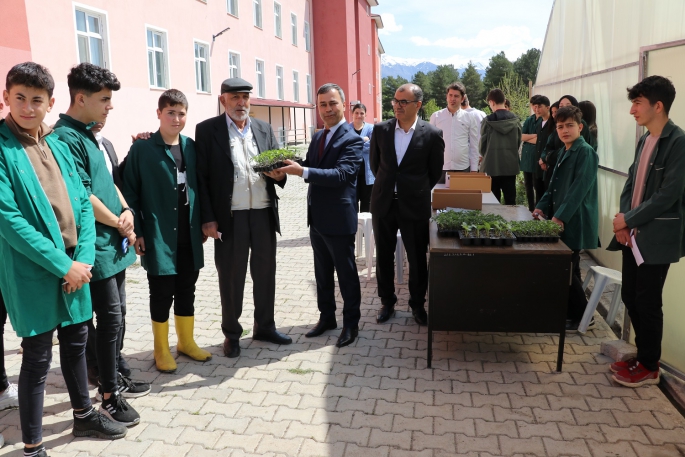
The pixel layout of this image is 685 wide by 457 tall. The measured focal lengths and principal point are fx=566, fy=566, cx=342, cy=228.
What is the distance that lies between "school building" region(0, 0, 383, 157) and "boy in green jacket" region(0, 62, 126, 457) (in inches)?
308

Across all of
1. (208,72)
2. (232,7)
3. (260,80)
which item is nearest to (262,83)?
(260,80)

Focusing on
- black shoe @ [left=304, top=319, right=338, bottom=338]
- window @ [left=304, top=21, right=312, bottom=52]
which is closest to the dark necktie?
black shoe @ [left=304, top=319, right=338, bottom=338]

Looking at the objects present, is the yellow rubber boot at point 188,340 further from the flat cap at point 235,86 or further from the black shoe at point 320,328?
the flat cap at point 235,86

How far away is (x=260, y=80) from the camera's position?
27.2 m

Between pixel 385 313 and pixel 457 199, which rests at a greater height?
pixel 457 199

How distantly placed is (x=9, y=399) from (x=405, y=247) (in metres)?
3.27

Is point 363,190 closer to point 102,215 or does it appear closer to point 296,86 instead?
point 102,215

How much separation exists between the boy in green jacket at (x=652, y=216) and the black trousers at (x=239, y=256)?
262 cm

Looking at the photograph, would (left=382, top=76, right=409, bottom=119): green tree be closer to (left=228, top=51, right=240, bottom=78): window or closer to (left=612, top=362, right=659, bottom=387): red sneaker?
(left=228, top=51, right=240, bottom=78): window

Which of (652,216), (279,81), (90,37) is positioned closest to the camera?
(652,216)

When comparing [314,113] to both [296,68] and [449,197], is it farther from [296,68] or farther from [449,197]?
[449,197]

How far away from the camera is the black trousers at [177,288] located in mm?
4246

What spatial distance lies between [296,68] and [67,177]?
30.7m

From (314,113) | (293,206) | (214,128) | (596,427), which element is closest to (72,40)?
(293,206)
